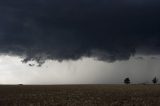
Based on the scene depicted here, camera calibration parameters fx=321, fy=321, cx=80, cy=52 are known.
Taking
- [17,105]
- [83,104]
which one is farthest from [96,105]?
[17,105]

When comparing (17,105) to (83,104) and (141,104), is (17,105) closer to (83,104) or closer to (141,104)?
(83,104)

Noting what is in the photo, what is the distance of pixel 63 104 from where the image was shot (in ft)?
146

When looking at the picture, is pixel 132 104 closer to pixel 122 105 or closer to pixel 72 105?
pixel 122 105

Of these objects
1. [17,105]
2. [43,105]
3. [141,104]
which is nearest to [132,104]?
[141,104]

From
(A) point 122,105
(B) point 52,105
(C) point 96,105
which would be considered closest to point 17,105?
(B) point 52,105

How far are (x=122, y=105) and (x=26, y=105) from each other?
42.9 ft

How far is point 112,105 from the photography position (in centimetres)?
4316

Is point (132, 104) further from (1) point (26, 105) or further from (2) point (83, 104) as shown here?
(1) point (26, 105)

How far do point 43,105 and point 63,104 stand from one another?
9.24 feet

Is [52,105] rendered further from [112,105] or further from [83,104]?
[112,105]

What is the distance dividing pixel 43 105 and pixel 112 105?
30.7 ft

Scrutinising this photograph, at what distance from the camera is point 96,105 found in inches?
1686

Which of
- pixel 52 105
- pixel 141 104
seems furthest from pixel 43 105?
pixel 141 104

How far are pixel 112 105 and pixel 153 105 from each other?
5.50 metres
